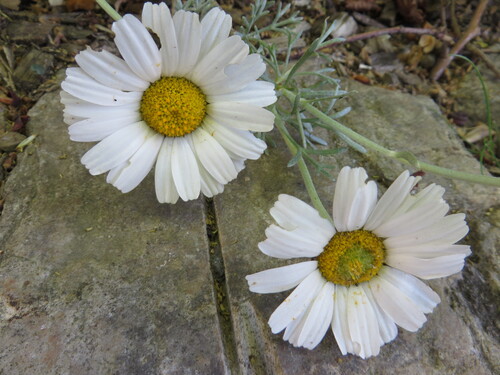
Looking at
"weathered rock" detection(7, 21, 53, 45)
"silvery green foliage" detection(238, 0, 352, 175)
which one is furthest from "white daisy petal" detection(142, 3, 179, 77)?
"weathered rock" detection(7, 21, 53, 45)

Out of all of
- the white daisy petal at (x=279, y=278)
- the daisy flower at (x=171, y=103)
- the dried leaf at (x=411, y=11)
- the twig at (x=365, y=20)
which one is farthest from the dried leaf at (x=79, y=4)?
the white daisy petal at (x=279, y=278)

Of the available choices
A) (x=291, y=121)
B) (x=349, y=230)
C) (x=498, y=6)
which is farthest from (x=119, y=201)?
(x=498, y=6)

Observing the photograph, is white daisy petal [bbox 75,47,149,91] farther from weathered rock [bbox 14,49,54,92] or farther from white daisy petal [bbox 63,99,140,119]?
weathered rock [bbox 14,49,54,92]

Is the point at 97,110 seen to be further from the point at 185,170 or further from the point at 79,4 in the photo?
the point at 79,4

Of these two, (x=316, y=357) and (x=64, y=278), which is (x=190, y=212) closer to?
(x=64, y=278)

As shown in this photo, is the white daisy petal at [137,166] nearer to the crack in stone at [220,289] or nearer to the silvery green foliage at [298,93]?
the crack in stone at [220,289]
